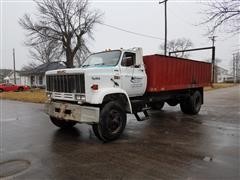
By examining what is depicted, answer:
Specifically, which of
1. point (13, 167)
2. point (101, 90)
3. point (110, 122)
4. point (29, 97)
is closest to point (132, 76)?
point (101, 90)

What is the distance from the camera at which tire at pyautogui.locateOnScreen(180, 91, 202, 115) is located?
1098cm

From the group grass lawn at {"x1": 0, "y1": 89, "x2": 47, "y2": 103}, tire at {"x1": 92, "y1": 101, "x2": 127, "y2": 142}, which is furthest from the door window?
grass lawn at {"x1": 0, "y1": 89, "x2": 47, "y2": 103}

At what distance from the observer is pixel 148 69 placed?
817cm

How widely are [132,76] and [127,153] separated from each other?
275cm

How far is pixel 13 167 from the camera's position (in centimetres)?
471

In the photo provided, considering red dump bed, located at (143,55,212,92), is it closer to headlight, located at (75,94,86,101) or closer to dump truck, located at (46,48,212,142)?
dump truck, located at (46,48,212,142)

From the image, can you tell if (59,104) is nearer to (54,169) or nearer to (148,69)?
(54,169)

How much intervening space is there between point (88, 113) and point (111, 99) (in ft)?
3.11

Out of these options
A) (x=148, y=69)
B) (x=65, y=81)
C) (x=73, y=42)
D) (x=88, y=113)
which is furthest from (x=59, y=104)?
(x=73, y=42)

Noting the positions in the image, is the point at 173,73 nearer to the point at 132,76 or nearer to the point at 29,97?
the point at 132,76

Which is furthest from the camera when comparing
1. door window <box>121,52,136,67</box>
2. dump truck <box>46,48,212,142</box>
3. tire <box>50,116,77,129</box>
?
tire <box>50,116,77,129</box>

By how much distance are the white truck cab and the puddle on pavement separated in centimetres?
174

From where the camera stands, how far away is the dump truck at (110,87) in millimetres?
6160

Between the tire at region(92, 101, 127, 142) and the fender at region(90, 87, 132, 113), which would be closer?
the fender at region(90, 87, 132, 113)
